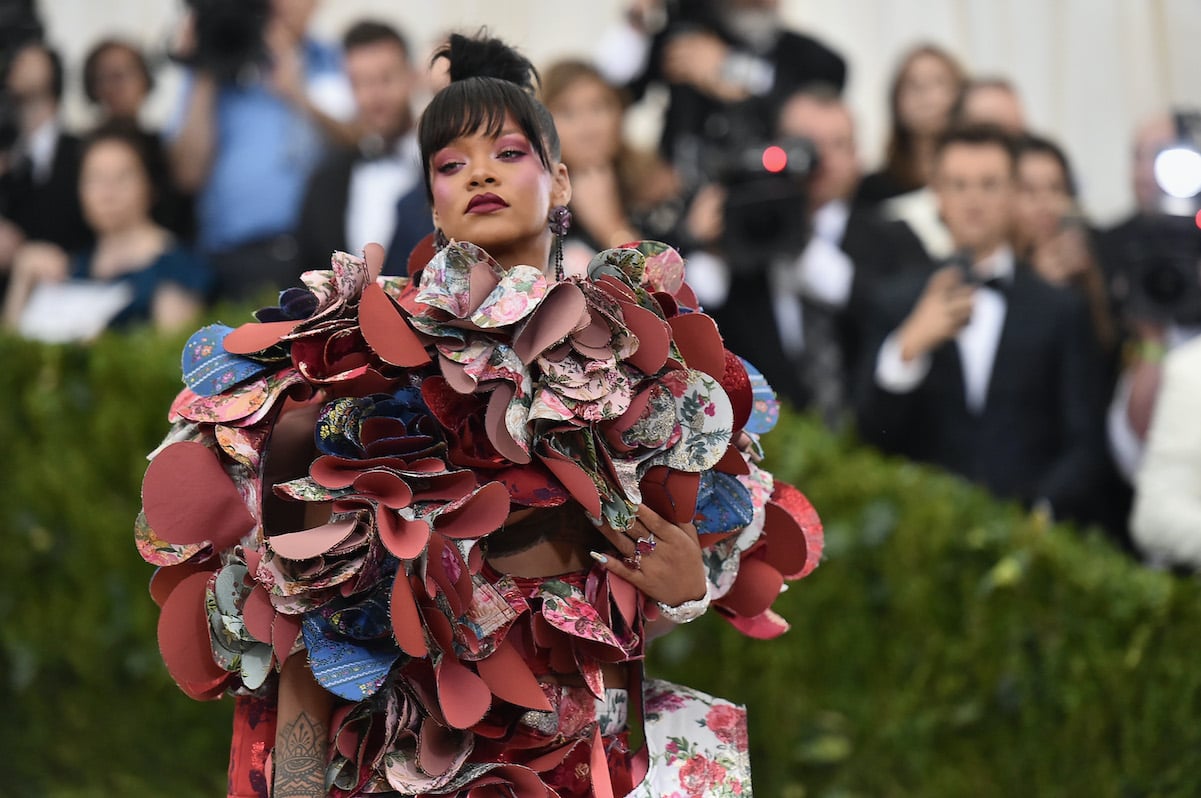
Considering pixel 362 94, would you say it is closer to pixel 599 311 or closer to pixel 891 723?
pixel 891 723

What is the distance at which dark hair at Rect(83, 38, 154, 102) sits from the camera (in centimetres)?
681

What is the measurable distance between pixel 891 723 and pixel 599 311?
236 cm

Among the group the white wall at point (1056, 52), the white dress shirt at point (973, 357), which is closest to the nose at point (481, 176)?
the white dress shirt at point (973, 357)

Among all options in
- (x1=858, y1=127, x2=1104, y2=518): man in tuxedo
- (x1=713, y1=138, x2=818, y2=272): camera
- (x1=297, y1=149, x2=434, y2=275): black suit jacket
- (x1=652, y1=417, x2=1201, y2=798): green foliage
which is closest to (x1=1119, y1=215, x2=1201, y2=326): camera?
(x1=858, y1=127, x2=1104, y2=518): man in tuxedo

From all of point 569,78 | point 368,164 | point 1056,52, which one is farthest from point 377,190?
point 1056,52

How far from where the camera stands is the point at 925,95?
625 centimetres

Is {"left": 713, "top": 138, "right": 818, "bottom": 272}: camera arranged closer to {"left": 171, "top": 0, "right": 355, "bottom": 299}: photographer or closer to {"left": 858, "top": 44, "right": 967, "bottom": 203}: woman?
{"left": 858, "top": 44, "right": 967, "bottom": 203}: woman

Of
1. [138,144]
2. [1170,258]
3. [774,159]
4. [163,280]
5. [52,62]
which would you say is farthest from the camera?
[52,62]

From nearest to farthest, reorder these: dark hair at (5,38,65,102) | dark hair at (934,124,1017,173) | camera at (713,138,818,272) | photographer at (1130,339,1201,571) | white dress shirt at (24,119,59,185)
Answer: photographer at (1130,339,1201,571), camera at (713,138,818,272), dark hair at (934,124,1017,173), white dress shirt at (24,119,59,185), dark hair at (5,38,65,102)

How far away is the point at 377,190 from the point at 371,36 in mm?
558

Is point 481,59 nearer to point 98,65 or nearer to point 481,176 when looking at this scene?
point 481,176

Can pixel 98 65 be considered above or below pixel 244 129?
above

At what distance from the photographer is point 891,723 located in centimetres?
464

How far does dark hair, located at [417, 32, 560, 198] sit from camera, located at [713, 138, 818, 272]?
2.61 meters
